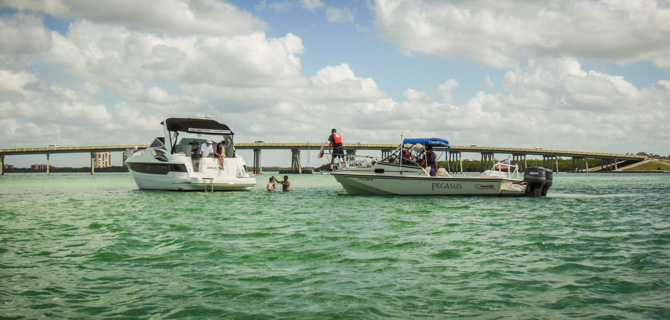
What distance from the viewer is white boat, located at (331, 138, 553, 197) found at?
23.5m

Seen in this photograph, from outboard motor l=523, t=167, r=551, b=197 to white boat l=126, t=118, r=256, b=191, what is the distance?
14827mm

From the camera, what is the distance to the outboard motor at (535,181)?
24.0 metres

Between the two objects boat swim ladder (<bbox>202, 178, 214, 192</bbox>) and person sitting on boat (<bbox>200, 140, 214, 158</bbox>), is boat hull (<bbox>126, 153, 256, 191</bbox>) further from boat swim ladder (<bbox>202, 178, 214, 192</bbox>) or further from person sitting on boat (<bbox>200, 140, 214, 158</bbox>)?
person sitting on boat (<bbox>200, 140, 214, 158</bbox>)

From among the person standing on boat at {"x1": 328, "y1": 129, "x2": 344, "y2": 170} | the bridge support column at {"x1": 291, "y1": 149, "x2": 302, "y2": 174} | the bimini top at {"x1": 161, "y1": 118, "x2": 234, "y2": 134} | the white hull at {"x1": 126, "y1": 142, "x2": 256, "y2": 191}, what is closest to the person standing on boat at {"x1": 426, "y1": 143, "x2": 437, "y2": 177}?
the person standing on boat at {"x1": 328, "y1": 129, "x2": 344, "y2": 170}

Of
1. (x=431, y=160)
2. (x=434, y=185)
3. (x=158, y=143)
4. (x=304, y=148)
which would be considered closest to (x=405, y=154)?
(x=431, y=160)

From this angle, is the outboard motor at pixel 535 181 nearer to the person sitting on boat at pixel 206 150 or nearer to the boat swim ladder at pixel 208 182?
the boat swim ladder at pixel 208 182

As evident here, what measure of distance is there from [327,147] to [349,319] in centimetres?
2095

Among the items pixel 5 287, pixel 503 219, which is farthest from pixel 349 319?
pixel 503 219

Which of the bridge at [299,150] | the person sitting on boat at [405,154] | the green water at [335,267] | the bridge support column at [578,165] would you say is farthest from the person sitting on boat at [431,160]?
the bridge support column at [578,165]

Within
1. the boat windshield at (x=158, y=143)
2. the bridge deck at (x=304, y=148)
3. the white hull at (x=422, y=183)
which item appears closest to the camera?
the white hull at (x=422, y=183)

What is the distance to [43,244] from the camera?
33.6ft

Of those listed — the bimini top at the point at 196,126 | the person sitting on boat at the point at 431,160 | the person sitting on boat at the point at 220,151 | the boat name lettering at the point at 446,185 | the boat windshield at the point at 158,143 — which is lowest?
the boat name lettering at the point at 446,185

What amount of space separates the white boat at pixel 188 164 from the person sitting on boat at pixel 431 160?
10.3m

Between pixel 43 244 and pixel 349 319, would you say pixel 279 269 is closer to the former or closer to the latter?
pixel 349 319
